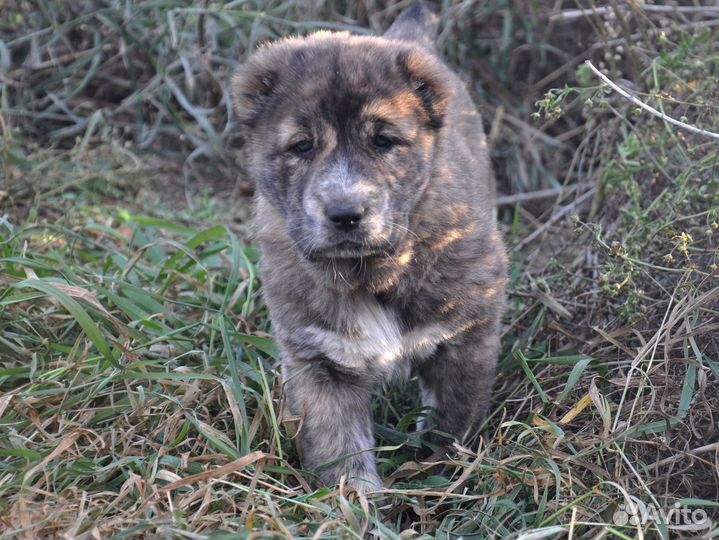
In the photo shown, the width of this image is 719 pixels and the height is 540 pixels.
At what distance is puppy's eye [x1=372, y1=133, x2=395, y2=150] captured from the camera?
11.2ft

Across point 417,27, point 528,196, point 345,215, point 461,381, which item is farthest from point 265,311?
point 528,196

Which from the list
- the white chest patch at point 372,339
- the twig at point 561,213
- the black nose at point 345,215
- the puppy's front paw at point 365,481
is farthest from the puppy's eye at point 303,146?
the twig at point 561,213

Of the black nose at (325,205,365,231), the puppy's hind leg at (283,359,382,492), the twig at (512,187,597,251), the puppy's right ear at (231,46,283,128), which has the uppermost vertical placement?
the puppy's right ear at (231,46,283,128)

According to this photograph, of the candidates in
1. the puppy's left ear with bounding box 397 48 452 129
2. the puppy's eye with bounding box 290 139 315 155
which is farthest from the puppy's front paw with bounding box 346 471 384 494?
the puppy's left ear with bounding box 397 48 452 129

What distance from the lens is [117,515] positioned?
3.15 metres

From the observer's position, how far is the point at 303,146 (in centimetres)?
346

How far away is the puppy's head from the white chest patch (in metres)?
0.28

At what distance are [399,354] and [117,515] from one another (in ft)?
3.92

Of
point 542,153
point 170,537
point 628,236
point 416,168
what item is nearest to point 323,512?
point 170,537

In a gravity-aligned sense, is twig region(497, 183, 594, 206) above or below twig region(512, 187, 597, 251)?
below

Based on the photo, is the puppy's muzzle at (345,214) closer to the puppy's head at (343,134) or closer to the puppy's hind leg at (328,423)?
the puppy's head at (343,134)

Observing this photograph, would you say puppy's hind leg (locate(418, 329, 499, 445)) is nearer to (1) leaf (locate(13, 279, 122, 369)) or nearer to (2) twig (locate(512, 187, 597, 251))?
(1) leaf (locate(13, 279, 122, 369))

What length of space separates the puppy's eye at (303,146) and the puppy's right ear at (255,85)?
0.95ft

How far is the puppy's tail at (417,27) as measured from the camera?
4.85 metres
